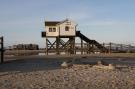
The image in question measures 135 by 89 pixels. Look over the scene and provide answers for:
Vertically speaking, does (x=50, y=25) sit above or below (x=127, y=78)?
above

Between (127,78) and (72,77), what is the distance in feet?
8.44

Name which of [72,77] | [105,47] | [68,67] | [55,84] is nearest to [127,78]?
[72,77]

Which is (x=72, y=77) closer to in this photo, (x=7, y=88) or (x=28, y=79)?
(x=28, y=79)

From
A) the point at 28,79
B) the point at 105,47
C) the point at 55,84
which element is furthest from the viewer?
the point at 105,47

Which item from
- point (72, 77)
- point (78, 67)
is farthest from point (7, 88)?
point (78, 67)

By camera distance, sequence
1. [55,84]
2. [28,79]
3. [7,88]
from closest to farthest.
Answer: [7,88] < [55,84] < [28,79]

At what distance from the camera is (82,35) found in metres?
61.2

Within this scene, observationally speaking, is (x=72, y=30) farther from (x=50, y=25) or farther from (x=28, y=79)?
(x=28, y=79)

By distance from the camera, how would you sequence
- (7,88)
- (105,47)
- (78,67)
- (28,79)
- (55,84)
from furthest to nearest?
(105,47) → (78,67) → (28,79) → (55,84) → (7,88)

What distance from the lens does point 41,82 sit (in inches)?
629

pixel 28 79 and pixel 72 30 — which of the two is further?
pixel 72 30

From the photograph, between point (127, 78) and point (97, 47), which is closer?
point (127, 78)

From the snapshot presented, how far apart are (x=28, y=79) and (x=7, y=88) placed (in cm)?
285

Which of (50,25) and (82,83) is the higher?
(50,25)
